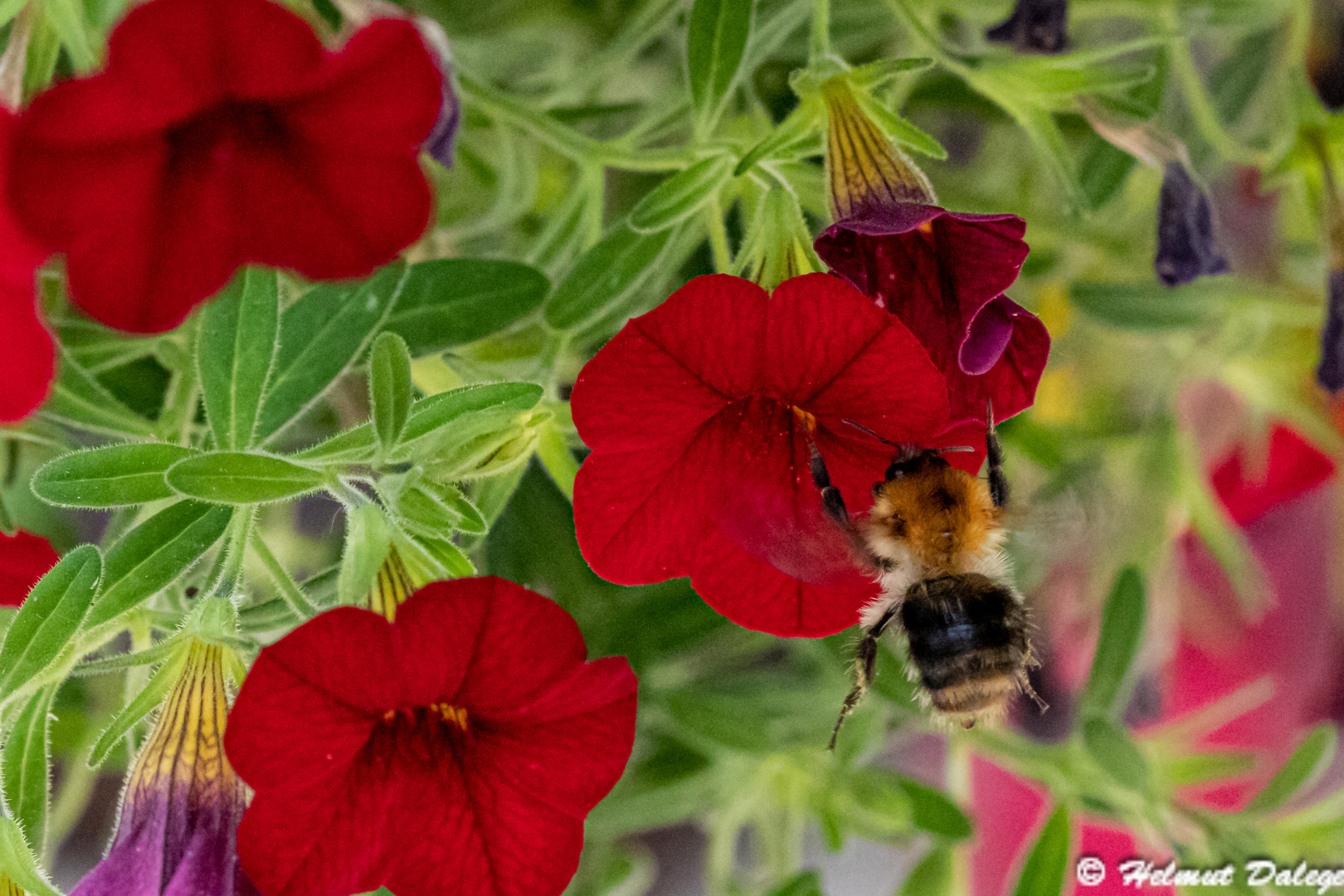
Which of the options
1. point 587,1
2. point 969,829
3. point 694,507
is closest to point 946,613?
point 694,507

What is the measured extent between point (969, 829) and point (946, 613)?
299 millimetres

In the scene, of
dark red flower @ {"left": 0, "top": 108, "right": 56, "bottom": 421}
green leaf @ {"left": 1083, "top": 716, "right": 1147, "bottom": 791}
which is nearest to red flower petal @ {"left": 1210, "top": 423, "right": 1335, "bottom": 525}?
green leaf @ {"left": 1083, "top": 716, "right": 1147, "bottom": 791}

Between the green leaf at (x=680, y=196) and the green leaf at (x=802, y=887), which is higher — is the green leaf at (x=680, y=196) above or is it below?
above

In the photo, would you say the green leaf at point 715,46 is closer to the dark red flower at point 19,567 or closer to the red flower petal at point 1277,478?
the dark red flower at point 19,567

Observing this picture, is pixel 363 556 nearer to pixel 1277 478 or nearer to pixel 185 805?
pixel 185 805

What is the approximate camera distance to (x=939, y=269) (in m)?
0.50

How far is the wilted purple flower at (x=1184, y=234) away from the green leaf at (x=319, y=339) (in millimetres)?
412

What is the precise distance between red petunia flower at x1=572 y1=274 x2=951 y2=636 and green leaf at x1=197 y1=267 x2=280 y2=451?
166 millimetres

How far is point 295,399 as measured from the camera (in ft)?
1.88

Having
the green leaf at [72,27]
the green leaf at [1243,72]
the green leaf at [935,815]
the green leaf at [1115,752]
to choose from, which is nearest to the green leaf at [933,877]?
the green leaf at [935,815]

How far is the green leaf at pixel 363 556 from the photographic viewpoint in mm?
443

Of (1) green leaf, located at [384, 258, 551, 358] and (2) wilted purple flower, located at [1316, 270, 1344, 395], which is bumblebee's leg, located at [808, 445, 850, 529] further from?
(2) wilted purple flower, located at [1316, 270, 1344, 395]

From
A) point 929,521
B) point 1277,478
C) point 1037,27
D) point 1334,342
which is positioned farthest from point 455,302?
point 1277,478

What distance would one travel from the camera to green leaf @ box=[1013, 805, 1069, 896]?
0.76m
